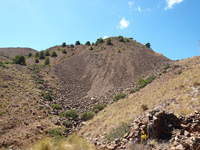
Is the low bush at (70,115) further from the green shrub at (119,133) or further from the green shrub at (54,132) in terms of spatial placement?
the green shrub at (119,133)

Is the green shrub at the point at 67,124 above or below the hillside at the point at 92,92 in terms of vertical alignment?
below

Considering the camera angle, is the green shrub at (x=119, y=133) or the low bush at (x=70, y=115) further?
the low bush at (x=70, y=115)

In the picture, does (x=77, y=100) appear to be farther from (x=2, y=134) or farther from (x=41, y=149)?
(x=41, y=149)

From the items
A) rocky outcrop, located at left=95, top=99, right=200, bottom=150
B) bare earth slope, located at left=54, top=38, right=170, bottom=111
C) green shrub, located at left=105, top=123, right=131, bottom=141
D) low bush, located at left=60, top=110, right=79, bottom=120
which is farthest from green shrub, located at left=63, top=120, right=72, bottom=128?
rocky outcrop, located at left=95, top=99, right=200, bottom=150

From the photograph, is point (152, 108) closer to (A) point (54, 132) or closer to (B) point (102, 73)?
(A) point (54, 132)

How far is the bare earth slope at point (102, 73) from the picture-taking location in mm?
20981

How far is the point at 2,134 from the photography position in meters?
9.09

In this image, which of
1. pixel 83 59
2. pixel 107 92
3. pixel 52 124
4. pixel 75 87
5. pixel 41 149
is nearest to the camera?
pixel 41 149

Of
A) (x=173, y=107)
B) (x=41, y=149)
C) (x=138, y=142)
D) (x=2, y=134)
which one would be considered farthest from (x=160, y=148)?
(x=2, y=134)

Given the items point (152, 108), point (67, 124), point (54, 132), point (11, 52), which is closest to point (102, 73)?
point (67, 124)

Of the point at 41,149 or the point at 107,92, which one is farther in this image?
the point at 107,92

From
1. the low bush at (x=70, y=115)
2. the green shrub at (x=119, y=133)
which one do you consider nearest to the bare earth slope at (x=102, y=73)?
the low bush at (x=70, y=115)

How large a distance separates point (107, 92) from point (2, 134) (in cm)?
1478

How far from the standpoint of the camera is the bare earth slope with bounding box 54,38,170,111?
21.0 metres
